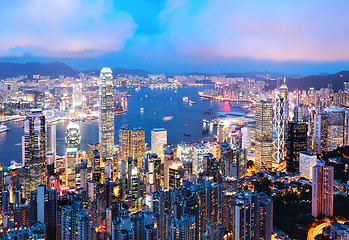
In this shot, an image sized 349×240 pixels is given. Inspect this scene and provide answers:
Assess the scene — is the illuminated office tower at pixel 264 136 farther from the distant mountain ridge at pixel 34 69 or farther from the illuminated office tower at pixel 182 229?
the distant mountain ridge at pixel 34 69

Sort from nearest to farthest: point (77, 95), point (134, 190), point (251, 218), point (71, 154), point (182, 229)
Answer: point (182, 229), point (251, 218), point (134, 190), point (71, 154), point (77, 95)

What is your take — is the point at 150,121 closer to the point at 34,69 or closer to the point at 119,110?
the point at 119,110

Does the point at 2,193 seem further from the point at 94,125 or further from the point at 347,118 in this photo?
the point at 347,118

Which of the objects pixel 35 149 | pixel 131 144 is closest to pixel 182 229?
pixel 35 149

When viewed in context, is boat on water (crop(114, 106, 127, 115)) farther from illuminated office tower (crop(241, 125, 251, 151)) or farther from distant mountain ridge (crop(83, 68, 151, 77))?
illuminated office tower (crop(241, 125, 251, 151))

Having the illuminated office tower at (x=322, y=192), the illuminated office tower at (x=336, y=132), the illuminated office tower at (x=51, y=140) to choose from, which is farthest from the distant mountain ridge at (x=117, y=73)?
the illuminated office tower at (x=322, y=192)

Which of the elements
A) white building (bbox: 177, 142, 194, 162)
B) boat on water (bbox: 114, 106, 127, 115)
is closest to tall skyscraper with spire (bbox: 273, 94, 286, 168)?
white building (bbox: 177, 142, 194, 162)

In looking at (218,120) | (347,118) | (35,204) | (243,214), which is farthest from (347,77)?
(35,204)
